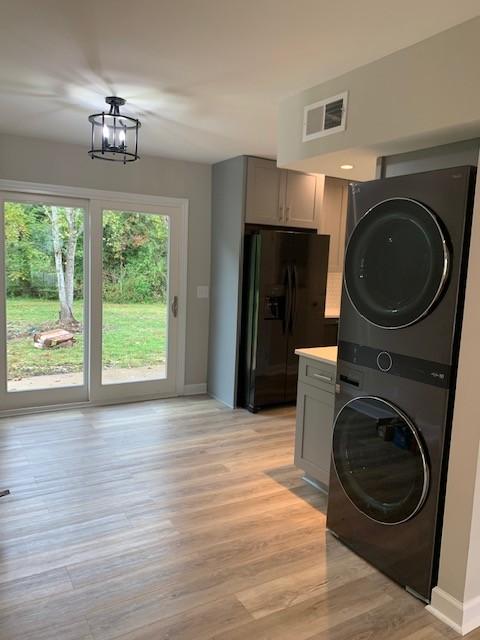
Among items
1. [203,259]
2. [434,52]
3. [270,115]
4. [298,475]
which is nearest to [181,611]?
[298,475]

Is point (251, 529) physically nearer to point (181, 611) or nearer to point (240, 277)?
point (181, 611)

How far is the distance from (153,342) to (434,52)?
3.64 meters

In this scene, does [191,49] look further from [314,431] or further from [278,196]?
[278,196]

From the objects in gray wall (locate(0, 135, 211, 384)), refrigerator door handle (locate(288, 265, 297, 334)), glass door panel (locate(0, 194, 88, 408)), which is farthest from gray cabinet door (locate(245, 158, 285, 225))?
glass door panel (locate(0, 194, 88, 408))

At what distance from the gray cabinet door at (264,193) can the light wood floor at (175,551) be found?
213cm

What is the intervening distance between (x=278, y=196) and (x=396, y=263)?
2676 millimetres

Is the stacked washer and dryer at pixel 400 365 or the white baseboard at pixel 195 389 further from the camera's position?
the white baseboard at pixel 195 389

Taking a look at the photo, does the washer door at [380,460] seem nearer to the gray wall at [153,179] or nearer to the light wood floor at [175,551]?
the light wood floor at [175,551]

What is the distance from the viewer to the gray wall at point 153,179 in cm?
404

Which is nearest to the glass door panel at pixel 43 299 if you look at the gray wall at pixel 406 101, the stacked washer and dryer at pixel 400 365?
the gray wall at pixel 406 101

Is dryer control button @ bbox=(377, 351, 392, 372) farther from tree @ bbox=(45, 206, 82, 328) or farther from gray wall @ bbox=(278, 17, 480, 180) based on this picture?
tree @ bbox=(45, 206, 82, 328)

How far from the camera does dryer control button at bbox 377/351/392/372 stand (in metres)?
2.17

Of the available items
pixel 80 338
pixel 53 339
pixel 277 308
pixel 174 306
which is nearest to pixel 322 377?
pixel 277 308

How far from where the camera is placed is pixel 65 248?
4.36 metres
